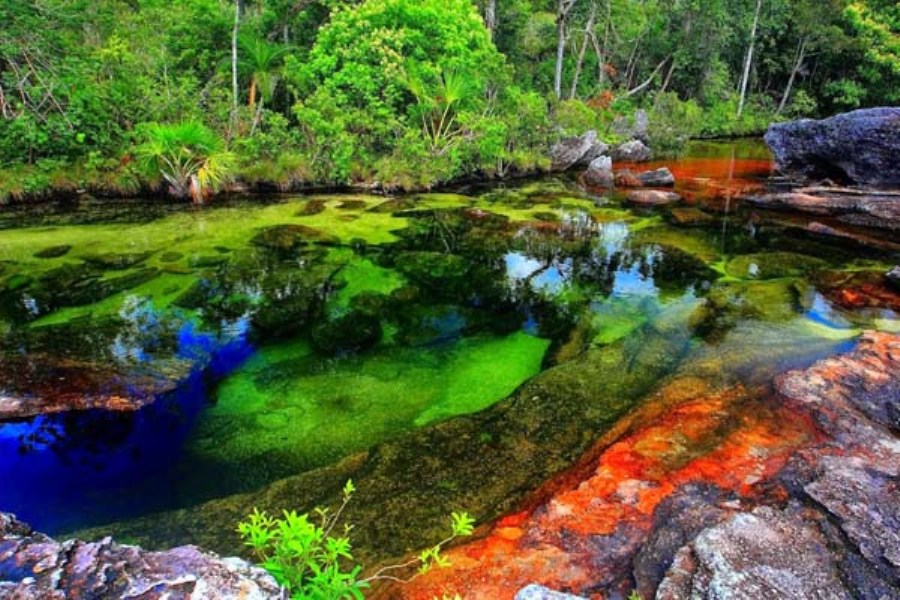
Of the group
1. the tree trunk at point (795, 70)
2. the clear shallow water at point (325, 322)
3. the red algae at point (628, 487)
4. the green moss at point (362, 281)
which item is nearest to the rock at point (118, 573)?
the red algae at point (628, 487)

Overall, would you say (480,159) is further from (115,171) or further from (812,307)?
(812,307)

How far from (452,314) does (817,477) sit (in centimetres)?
389

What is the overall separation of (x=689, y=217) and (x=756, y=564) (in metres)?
9.14

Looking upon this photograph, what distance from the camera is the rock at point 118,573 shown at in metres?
1.61

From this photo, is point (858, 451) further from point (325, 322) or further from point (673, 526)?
point (325, 322)

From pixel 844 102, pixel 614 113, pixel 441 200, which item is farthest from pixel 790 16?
pixel 441 200

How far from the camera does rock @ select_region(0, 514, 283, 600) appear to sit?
161cm

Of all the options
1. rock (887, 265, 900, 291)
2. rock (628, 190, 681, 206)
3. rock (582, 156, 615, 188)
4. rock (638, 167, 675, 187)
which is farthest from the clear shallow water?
rock (582, 156, 615, 188)

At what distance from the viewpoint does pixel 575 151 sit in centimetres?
1592

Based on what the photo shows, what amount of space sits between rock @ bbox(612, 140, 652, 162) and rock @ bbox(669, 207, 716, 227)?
23.2ft

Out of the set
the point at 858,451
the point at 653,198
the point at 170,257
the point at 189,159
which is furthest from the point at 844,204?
the point at 189,159

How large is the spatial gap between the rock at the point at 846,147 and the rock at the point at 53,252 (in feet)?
45.9

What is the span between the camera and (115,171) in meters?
10.9

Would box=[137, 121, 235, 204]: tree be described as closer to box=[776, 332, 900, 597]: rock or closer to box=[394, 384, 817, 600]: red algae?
box=[394, 384, 817, 600]: red algae
